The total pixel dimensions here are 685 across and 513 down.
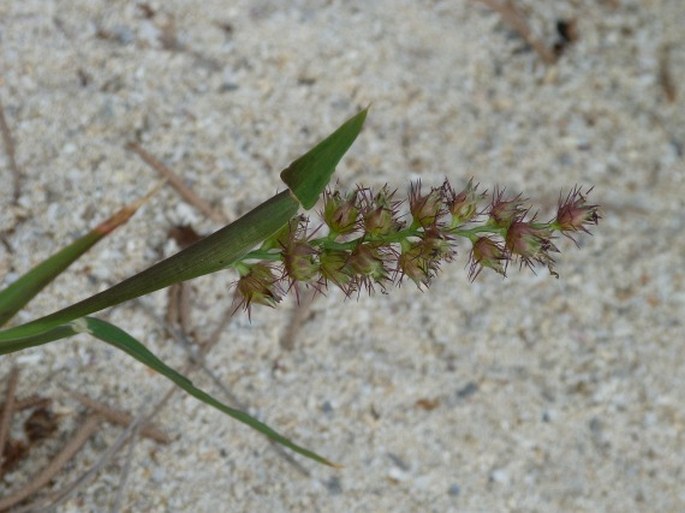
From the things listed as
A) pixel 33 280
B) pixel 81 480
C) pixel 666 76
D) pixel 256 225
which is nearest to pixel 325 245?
pixel 256 225

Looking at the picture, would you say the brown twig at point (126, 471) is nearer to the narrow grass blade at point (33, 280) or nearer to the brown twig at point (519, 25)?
the narrow grass blade at point (33, 280)

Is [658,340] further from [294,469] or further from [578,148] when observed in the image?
[294,469]

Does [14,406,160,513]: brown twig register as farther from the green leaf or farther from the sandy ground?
the green leaf

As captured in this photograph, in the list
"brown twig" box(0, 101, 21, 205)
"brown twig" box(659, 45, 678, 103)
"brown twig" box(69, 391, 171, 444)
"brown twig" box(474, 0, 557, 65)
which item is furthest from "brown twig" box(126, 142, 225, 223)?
"brown twig" box(659, 45, 678, 103)

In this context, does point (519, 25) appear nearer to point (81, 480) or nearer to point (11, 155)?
point (11, 155)

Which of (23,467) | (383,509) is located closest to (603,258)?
(383,509)

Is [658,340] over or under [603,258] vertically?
under
